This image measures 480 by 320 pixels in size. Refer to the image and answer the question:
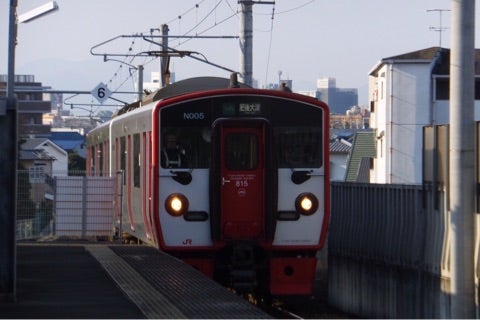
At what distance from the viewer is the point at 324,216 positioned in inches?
540

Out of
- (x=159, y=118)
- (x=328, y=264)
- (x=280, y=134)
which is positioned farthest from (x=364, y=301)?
(x=159, y=118)

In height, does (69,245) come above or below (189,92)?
below

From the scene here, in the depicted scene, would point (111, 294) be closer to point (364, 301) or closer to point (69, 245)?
point (69, 245)

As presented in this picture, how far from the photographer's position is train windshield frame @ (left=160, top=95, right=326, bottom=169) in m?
13.4

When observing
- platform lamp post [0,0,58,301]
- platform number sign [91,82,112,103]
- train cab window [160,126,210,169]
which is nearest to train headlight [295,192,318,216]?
train cab window [160,126,210,169]

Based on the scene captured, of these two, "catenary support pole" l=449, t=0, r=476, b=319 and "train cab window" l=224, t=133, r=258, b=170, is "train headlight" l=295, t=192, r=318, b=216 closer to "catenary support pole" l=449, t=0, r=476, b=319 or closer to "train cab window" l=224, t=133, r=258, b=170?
"train cab window" l=224, t=133, r=258, b=170

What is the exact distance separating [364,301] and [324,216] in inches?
109

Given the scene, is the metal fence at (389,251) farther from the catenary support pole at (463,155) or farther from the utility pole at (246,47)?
the utility pole at (246,47)

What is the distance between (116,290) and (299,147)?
169 inches

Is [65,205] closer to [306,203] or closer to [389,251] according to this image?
[306,203]

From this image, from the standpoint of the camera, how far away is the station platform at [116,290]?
28.7ft

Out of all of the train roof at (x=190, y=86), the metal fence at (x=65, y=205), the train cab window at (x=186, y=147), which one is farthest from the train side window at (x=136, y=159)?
the train cab window at (x=186, y=147)

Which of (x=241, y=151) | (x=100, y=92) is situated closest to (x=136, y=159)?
(x=241, y=151)

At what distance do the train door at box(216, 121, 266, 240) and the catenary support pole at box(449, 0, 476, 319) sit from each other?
2.57m
